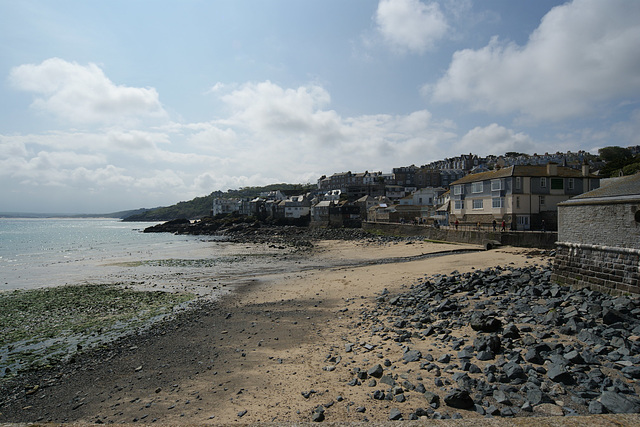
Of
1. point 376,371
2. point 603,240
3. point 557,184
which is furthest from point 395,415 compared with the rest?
point 557,184

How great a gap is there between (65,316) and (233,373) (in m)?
12.2

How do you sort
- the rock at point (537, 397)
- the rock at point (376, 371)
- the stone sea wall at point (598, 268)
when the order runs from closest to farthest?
the rock at point (537, 397), the rock at point (376, 371), the stone sea wall at point (598, 268)

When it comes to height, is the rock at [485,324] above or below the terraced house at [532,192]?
below

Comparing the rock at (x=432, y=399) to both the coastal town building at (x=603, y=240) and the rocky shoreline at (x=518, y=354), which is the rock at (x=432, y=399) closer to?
the rocky shoreline at (x=518, y=354)

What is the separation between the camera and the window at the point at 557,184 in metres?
37.9

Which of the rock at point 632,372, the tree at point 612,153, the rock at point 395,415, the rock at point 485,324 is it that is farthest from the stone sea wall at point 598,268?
the tree at point 612,153

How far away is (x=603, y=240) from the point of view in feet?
39.4

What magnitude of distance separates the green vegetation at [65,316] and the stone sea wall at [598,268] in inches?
687

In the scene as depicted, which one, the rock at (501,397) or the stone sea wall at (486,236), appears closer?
the rock at (501,397)

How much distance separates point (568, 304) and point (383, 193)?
97.3 m

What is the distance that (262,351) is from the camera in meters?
10.9

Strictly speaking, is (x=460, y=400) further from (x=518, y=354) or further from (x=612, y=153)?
(x=612, y=153)

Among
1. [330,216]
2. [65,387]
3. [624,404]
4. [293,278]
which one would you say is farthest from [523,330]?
[330,216]

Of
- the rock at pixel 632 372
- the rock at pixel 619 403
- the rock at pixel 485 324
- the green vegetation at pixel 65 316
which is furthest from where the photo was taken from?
the green vegetation at pixel 65 316
